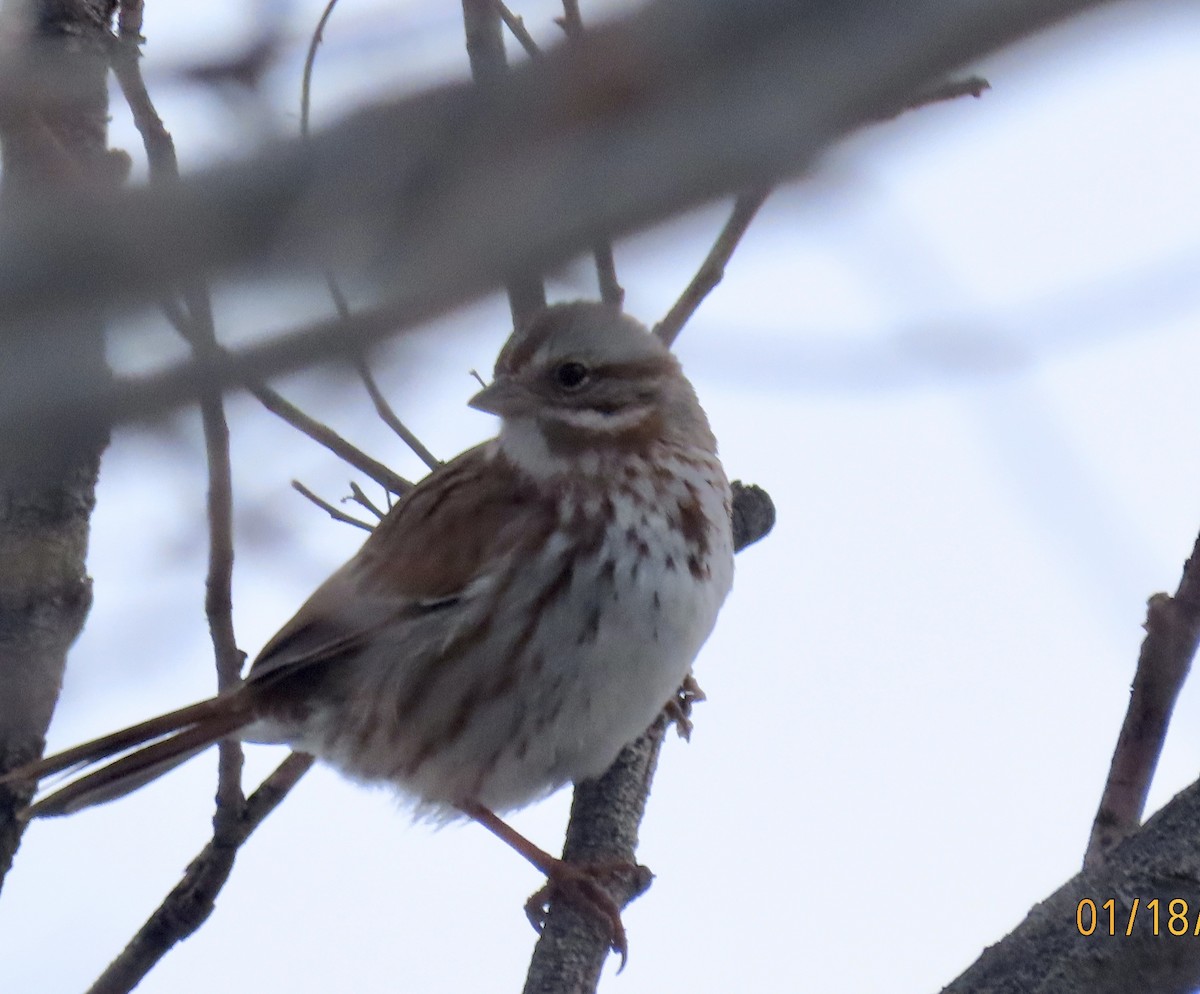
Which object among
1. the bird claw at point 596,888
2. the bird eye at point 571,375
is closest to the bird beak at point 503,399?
the bird eye at point 571,375

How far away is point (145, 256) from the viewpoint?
1.47m

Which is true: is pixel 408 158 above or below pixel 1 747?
below

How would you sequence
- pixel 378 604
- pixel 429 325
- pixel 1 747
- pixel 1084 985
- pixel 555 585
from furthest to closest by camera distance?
pixel 378 604 → pixel 555 585 → pixel 1 747 → pixel 1084 985 → pixel 429 325

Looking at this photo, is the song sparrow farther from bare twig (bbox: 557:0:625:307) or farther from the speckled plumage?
bare twig (bbox: 557:0:625:307)

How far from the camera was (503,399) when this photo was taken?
5238 mm

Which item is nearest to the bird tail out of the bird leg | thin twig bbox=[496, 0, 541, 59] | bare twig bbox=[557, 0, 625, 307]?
the bird leg

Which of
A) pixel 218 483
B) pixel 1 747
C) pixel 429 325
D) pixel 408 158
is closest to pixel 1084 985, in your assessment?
pixel 218 483

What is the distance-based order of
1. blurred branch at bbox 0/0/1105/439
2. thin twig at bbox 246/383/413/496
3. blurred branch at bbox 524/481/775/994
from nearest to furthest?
blurred branch at bbox 0/0/1105/439 < thin twig at bbox 246/383/413/496 < blurred branch at bbox 524/481/775/994

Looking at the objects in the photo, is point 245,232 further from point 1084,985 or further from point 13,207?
point 1084,985

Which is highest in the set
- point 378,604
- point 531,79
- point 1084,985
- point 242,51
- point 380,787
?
point 378,604

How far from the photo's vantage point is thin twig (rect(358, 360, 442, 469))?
7.27 ft

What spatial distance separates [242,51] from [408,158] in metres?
0.96

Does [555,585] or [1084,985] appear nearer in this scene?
[1084,985]

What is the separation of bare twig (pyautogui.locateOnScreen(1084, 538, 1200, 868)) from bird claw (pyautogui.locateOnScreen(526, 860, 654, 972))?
64.1 inches
